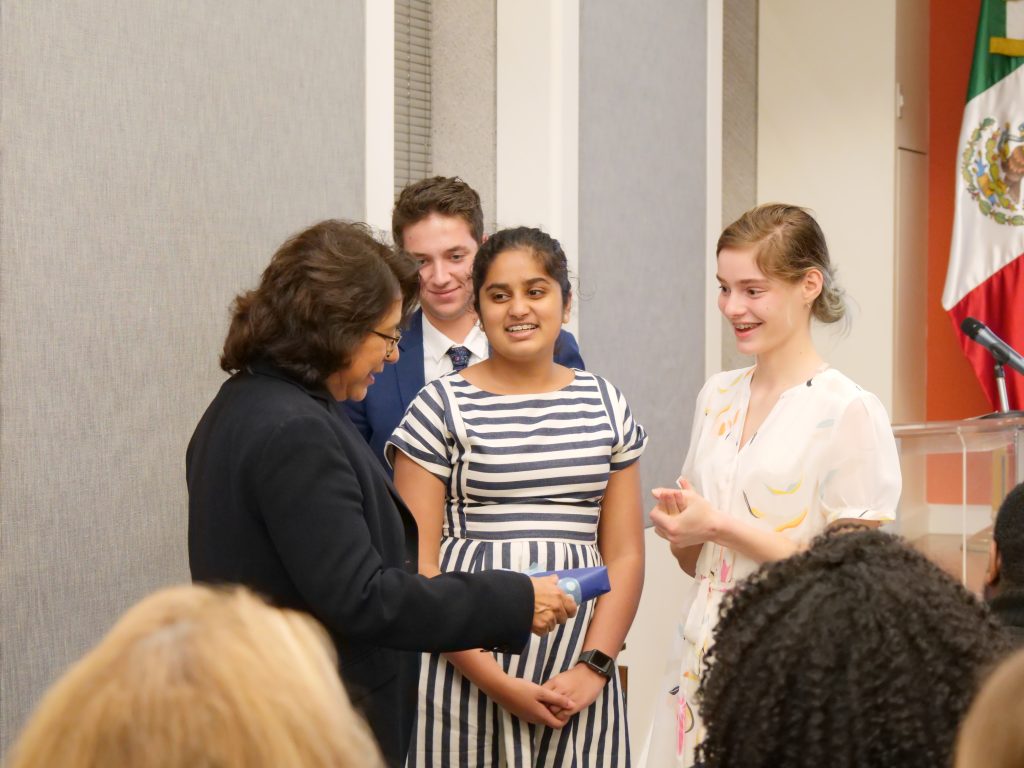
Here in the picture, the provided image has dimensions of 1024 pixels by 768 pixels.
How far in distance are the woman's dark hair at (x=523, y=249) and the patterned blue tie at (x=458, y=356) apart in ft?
0.68

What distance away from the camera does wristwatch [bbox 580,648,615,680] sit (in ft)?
6.25

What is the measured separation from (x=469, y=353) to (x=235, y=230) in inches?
18.7

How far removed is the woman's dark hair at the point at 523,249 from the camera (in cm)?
197

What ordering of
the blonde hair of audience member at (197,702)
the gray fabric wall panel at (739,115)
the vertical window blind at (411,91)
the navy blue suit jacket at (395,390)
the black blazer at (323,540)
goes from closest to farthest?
the blonde hair of audience member at (197,702), the black blazer at (323,540), the navy blue suit jacket at (395,390), the vertical window blind at (411,91), the gray fabric wall panel at (739,115)

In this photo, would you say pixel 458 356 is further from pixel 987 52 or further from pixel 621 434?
pixel 987 52

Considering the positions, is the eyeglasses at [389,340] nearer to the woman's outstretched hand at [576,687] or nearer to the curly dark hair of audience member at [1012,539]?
the woman's outstretched hand at [576,687]

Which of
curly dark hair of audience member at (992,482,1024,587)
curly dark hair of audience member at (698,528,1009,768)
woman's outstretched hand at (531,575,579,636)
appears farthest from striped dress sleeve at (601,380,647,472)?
curly dark hair of audience member at (698,528,1009,768)

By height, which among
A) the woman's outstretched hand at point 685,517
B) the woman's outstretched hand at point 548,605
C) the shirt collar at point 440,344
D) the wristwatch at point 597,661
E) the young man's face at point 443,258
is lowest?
the wristwatch at point 597,661

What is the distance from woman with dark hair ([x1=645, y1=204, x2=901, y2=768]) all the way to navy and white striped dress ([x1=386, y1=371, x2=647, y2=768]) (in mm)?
131

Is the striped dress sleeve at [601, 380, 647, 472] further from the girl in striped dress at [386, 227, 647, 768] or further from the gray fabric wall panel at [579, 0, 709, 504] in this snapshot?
the gray fabric wall panel at [579, 0, 709, 504]

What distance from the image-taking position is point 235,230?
2145 mm

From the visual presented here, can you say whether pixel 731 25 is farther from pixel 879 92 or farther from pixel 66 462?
pixel 66 462

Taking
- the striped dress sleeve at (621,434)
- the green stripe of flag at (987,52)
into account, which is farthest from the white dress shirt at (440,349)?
the green stripe of flag at (987,52)

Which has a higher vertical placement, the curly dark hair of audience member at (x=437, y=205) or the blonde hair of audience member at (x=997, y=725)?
the curly dark hair of audience member at (x=437, y=205)
